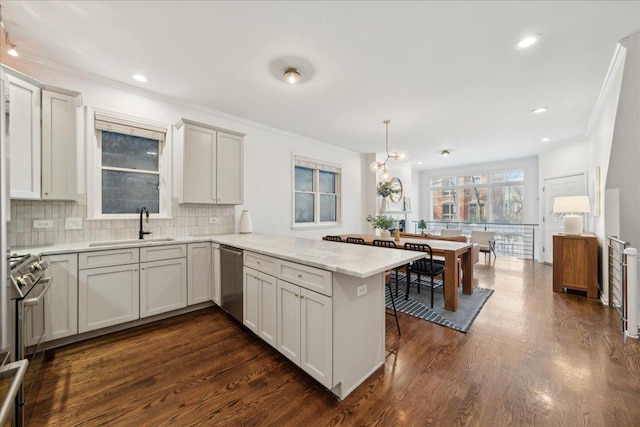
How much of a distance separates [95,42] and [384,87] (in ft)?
9.47

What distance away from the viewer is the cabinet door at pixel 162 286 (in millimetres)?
A: 2672

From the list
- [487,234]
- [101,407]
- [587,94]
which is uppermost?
[587,94]

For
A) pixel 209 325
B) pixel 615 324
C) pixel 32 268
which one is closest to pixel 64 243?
pixel 32 268

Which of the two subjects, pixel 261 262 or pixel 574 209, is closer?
pixel 261 262

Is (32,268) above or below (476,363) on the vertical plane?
above

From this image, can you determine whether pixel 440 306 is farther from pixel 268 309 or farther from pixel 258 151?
pixel 258 151

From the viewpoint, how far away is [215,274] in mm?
3064

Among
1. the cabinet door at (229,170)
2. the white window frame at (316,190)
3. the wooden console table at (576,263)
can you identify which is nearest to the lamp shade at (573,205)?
the wooden console table at (576,263)

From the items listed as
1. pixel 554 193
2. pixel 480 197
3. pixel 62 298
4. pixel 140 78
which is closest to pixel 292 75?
pixel 140 78

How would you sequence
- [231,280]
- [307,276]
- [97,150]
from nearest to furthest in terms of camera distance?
[307,276] < [231,280] < [97,150]

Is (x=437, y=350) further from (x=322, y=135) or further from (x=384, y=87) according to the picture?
(x=322, y=135)

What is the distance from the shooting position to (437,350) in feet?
7.40

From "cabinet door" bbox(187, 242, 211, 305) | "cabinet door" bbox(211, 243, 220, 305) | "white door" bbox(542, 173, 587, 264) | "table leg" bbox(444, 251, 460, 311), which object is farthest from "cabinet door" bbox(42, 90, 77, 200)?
"white door" bbox(542, 173, 587, 264)

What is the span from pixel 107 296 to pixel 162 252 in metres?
0.60
